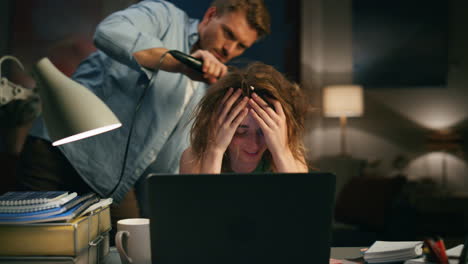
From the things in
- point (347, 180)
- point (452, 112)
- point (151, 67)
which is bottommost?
point (347, 180)

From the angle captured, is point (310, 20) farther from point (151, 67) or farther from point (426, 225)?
point (426, 225)

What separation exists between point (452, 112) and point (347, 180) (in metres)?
1.21

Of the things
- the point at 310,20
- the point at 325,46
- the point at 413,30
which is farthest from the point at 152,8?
the point at 413,30

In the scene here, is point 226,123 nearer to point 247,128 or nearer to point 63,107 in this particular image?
point 247,128

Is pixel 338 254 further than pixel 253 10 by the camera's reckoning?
No

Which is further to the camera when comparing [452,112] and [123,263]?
[452,112]

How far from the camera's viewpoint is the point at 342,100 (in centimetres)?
330

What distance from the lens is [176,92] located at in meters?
1.88

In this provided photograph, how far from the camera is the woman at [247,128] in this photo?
1381 millimetres

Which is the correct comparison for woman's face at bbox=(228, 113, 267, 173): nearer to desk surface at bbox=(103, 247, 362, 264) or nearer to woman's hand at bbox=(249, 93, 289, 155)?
woman's hand at bbox=(249, 93, 289, 155)

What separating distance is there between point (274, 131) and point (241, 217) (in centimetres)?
70

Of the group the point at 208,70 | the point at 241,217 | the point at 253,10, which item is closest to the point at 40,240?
the point at 241,217

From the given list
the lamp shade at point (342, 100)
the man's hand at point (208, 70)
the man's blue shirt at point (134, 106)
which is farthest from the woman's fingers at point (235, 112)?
the lamp shade at point (342, 100)

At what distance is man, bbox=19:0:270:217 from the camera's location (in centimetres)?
174
